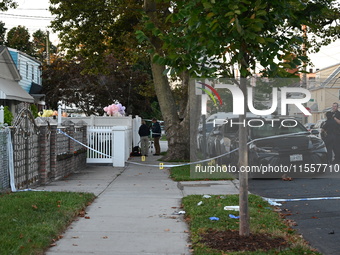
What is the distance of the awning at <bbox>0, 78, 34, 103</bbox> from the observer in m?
30.1

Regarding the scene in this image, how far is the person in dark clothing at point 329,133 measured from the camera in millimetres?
15345

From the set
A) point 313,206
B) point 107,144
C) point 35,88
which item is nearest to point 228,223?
point 313,206

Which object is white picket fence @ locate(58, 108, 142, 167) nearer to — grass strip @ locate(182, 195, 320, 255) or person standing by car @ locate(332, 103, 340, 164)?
person standing by car @ locate(332, 103, 340, 164)

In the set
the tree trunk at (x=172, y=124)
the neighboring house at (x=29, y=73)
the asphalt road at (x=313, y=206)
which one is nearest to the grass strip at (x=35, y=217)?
the asphalt road at (x=313, y=206)

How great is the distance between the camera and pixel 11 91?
1240 inches

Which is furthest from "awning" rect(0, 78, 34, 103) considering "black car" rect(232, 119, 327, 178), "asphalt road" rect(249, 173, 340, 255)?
"asphalt road" rect(249, 173, 340, 255)

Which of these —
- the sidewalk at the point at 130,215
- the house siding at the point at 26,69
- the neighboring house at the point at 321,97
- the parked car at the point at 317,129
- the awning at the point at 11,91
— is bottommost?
the sidewalk at the point at 130,215

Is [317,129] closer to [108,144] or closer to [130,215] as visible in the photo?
[108,144]

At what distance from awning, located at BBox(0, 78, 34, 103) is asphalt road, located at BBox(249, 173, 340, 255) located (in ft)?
65.3

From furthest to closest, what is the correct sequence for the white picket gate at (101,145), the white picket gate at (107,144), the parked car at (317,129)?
the white picket gate at (101,145)
the white picket gate at (107,144)
the parked car at (317,129)

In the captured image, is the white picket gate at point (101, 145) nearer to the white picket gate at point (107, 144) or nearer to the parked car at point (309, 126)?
the white picket gate at point (107, 144)

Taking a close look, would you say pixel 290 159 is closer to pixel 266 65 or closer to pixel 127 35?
pixel 266 65

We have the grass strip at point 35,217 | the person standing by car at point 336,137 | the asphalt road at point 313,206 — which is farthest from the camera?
the person standing by car at point 336,137

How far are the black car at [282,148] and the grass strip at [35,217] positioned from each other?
5384 mm
